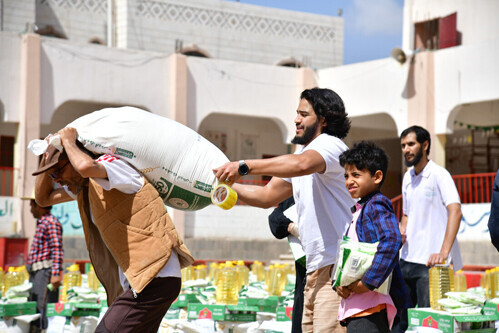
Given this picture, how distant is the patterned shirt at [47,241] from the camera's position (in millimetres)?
8914

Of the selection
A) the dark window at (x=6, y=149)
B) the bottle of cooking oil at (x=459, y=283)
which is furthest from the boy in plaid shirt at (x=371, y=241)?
the dark window at (x=6, y=149)

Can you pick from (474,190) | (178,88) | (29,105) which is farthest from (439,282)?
(178,88)

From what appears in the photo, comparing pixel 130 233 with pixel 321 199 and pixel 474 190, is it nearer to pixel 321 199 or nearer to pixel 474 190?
pixel 321 199

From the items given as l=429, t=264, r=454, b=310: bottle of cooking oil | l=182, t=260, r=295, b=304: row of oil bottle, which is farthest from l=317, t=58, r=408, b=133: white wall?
Answer: l=429, t=264, r=454, b=310: bottle of cooking oil

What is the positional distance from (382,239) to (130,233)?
119cm

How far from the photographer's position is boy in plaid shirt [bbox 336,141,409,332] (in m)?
3.99

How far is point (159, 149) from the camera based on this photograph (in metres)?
4.18

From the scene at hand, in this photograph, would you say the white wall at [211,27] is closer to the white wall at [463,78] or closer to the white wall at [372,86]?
the white wall at [372,86]

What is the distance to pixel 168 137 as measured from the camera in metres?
4.23

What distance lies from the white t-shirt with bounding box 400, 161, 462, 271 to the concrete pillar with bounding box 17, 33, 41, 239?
13.0 meters

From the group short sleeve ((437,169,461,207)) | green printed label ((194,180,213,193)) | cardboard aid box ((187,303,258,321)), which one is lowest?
cardboard aid box ((187,303,258,321))

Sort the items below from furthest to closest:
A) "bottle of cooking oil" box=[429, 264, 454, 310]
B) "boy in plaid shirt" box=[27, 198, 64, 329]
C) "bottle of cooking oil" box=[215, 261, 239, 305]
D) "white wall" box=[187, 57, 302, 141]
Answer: "white wall" box=[187, 57, 302, 141] → "boy in plaid shirt" box=[27, 198, 64, 329] → "bottle of cooking oil" box=[215, 261, 239, 305] → "bottle of cooking oil" box=[429, 264, 454, 310]

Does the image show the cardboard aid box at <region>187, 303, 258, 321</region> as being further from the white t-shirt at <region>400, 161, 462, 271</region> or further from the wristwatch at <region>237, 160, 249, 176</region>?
the wristwatch at <region>237, 160, 249, 176</region>

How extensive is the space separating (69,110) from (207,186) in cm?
1787
